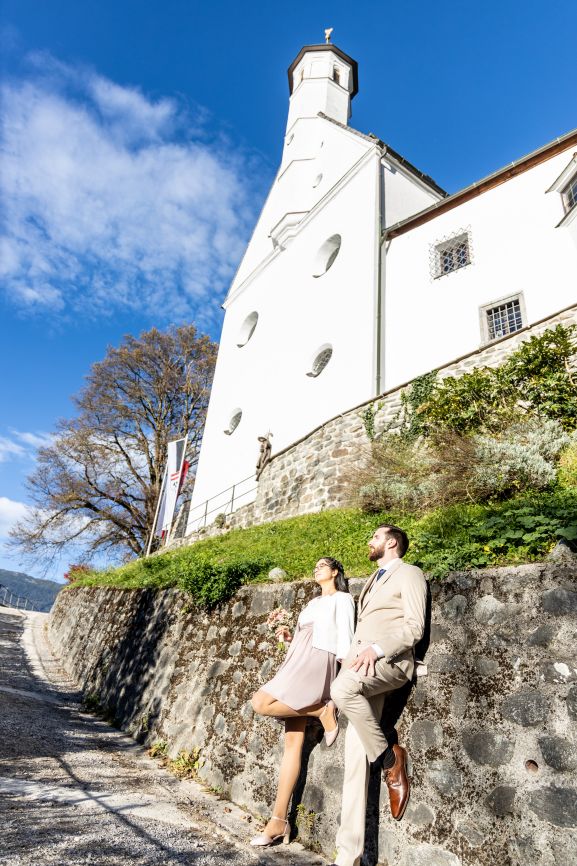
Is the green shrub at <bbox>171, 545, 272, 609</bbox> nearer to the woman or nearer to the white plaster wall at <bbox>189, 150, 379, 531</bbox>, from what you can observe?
the woman

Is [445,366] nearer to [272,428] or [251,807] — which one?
[272,428]

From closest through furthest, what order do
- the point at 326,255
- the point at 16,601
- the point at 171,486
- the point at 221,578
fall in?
the point at 221,578, the point at 326,255, the point at 171,486, the point at 16,601

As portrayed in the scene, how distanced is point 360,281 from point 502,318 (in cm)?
445

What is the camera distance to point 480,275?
12164 mm

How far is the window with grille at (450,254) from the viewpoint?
42.4 feet

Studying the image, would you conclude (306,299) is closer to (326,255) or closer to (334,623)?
(326,255)

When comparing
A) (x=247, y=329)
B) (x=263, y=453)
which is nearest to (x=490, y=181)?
(x=263, y=453)

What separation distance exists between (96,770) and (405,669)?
3682 millimetres

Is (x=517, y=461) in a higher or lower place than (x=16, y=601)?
higher

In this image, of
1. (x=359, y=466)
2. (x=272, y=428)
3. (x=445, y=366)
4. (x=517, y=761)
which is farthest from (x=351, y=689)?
(x=272, y=428)

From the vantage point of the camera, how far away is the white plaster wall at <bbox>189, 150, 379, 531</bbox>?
1363 centimetres

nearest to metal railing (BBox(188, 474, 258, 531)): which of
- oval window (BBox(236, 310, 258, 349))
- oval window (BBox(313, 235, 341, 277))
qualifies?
oval window (BBox(236, 310, 258, 349))

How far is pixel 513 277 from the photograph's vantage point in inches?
453

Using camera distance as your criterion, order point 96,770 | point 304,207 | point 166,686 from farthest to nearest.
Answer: point 304,207 → point 166,686 → point 96,770
